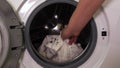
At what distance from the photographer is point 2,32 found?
1229 millimetres

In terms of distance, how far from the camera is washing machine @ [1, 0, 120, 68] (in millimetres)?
1350

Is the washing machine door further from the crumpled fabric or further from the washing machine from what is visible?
the crumpled fabric

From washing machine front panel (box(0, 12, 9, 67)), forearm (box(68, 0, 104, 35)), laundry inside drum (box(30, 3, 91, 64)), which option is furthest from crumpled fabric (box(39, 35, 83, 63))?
washing machine front panel (box(0, 12, 9, 67))

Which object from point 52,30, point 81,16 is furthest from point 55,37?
point 81,16

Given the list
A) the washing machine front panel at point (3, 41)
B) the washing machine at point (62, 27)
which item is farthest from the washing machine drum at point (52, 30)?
the washing machine front panel at point (3, 41)

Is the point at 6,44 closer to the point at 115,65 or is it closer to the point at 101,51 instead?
the point at 101,51

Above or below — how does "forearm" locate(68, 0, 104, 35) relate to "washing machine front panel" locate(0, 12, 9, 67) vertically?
above

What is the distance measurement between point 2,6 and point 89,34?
49 cm

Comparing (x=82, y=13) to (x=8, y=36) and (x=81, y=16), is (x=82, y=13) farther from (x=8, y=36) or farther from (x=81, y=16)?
(x=8, y=36)

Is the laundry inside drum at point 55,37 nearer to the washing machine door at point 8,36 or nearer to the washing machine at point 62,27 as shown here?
the washing machine at point 62,27

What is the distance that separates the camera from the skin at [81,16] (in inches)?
50.1

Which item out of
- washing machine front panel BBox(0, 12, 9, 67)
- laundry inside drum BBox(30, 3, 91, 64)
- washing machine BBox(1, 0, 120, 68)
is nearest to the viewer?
washing machine front panel BBox(0, 12, 9, 67)

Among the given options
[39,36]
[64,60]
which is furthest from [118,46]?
[39,36]

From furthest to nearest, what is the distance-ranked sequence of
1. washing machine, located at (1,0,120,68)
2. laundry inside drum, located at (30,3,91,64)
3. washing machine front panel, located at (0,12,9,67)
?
1. laundry inside drum, located at (30,3,91,64)
2. washing machine, located at (1,0,120,68)
3. washing machine front panel, located at (0,12,9,67)
